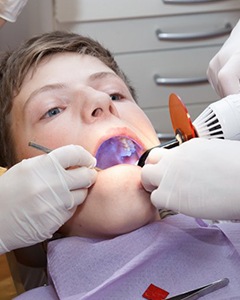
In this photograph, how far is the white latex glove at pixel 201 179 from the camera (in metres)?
1.07

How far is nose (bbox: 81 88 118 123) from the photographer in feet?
4.25

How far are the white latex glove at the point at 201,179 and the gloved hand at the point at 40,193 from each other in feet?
0.51

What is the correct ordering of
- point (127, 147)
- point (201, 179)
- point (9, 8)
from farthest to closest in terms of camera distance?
1. point (9, 8)
2. point (127, 147)
3. point (201, 179)

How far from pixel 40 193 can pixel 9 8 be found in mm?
951

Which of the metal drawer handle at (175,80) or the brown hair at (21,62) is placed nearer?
the brown hair at (21,62)

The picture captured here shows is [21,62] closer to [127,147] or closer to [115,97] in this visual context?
[115,97]

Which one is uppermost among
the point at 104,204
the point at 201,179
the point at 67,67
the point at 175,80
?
the point at 67,67

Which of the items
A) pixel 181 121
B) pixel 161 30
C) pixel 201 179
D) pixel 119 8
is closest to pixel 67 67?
pixel 181 121

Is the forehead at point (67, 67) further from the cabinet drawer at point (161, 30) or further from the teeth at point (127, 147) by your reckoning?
the cabinet drawer at point (161, 30)

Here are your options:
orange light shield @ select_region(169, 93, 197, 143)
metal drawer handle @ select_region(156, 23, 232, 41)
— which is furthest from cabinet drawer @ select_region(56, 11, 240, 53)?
orange light shield @ select_region(169, 93, 197, 143)

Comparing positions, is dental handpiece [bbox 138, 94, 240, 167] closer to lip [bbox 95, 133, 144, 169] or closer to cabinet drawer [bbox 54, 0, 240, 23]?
lip [bbox 95, 133, 144, 169]

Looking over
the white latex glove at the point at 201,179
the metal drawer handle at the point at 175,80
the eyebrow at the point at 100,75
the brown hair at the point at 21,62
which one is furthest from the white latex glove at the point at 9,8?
the white latex glove at the point at 201,179

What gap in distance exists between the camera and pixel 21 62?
146 cm

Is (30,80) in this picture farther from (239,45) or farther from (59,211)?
(239,45)
